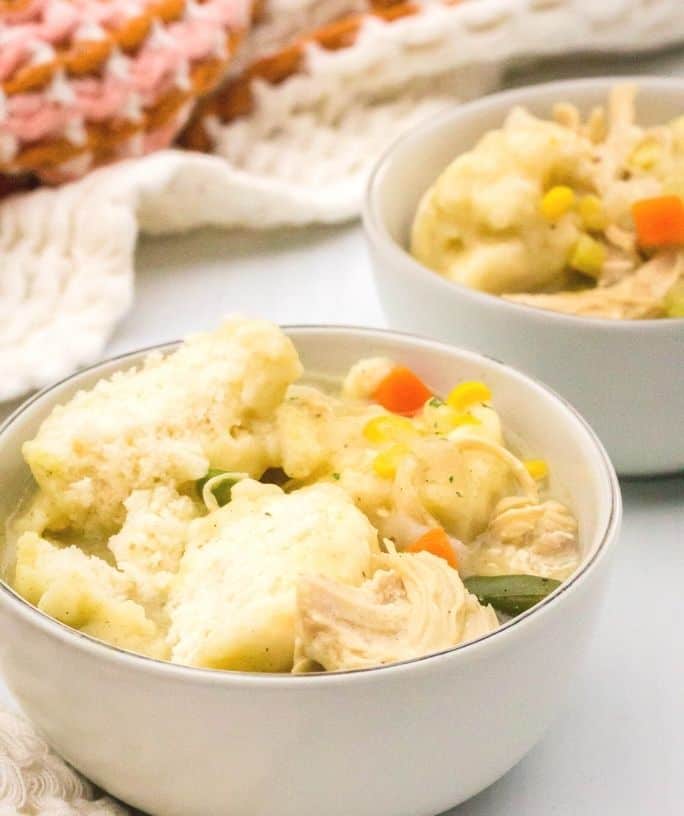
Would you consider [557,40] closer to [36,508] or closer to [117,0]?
[117,0]

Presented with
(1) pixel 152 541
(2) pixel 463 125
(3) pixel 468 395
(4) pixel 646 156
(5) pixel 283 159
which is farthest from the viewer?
(5) pixel 283 159

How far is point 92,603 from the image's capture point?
0.65 metres

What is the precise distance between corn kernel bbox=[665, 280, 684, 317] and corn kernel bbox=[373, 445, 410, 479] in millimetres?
267

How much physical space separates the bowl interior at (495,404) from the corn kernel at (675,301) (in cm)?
17

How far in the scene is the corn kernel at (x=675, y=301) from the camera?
3.01 ft

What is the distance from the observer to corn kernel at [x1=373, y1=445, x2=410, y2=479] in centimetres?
74

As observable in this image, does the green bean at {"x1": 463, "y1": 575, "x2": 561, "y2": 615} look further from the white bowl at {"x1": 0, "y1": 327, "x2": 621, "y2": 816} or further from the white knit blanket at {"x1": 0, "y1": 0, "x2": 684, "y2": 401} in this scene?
the white knit blanket at {"x1": 0, "y1": 0, "x2": 684, "y2": 401}

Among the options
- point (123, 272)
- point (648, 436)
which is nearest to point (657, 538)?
point (648, 436)

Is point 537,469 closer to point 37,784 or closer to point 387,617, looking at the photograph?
point 387,617

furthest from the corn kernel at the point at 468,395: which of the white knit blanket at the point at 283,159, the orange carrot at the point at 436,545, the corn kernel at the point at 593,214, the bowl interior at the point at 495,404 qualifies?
the white knit blanket at the point at 283,159

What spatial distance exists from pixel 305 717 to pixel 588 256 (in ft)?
1.60

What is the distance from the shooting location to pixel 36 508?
0.74 metres

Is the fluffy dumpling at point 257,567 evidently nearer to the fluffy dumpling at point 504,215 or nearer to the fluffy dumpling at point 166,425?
the fluffy dumpling at point 166,425

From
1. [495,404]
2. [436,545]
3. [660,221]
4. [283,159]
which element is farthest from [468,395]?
[283,159]
